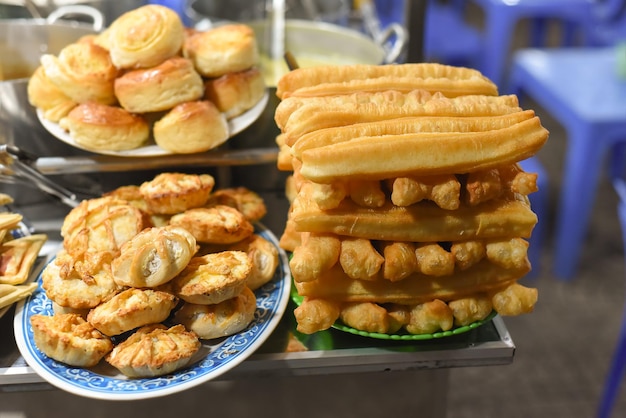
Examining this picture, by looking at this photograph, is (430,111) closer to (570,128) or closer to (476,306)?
(476,306)

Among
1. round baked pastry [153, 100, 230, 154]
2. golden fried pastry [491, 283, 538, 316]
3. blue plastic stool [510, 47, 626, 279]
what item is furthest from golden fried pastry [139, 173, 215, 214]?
blue plastic stool [510, 47, 626, 279]

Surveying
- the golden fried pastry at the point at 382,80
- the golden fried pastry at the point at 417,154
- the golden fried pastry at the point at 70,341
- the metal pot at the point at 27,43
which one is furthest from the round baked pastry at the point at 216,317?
the metal pot at the point at 27,43

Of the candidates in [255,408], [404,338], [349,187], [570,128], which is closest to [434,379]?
[404,338]

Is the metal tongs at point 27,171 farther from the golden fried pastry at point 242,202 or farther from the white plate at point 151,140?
the golden fried pastry at point 242,202

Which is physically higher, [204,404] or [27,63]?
[27,63]

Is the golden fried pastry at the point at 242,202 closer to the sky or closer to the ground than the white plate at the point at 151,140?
closer to the ground

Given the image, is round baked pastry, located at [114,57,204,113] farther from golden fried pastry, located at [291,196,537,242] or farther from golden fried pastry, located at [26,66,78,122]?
golden fried pastry, located at [291,196,537,242]

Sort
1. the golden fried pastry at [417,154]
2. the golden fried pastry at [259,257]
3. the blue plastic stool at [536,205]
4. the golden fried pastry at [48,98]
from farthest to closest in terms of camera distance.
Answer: the blue plastic stool at [536,205], the golden fried pastry at [48,98], the golden fried pastry at [259,257], the golden fried pastry at [417,154]
